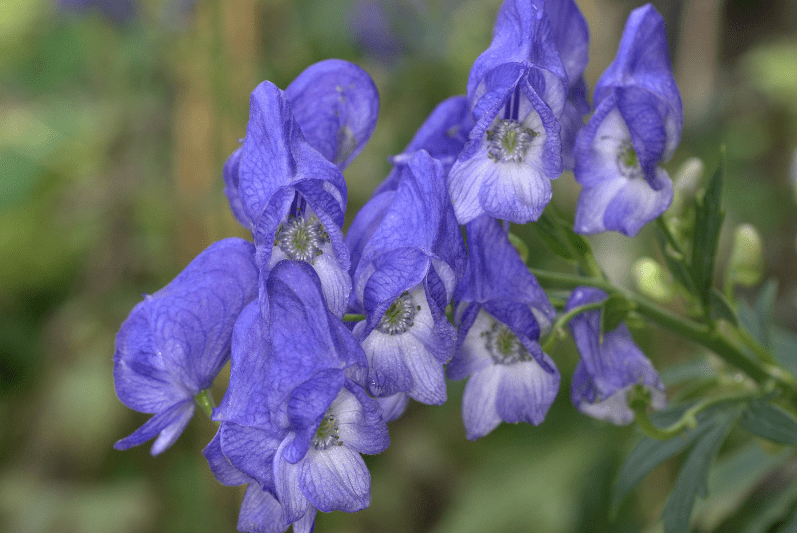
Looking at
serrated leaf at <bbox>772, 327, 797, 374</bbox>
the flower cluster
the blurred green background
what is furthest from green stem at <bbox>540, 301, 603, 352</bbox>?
the blurred green background

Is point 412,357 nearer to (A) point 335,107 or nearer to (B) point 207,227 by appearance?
(A) point 335,107

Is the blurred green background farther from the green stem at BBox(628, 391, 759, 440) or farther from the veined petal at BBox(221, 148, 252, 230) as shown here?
the veined petal at BBox(221, 148, 252, 230)

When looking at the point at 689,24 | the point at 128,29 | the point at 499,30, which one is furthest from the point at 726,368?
the point at 128,29

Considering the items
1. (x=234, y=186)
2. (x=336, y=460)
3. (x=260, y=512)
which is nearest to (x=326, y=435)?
(x=336, y=460)

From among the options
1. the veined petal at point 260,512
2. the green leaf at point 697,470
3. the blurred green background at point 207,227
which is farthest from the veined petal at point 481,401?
the blurred green background at point 207,227

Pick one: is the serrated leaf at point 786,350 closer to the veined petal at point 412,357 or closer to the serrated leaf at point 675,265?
the serrated leaf at point 675,265

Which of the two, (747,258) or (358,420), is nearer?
(358,420)
